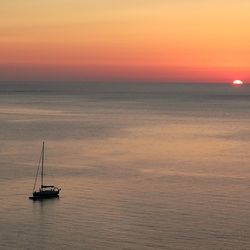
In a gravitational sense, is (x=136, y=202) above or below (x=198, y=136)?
below

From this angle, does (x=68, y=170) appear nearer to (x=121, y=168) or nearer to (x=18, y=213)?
(x=121, y=168)

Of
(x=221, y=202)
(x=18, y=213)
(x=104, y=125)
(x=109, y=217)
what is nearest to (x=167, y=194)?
(x=221, y=202)

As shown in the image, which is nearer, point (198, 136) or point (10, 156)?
point (10, 156)

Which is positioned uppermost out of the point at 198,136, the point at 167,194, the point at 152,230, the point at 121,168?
the point at 198,136

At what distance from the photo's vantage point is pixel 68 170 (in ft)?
272

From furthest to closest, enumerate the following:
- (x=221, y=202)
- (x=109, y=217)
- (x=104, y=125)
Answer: (x=104, y=125) < (x=221, y=202) < (x=109, y=217)

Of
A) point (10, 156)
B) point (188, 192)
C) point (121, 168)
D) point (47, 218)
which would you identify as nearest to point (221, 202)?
point (188, 192)

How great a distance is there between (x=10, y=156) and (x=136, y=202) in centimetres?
3955

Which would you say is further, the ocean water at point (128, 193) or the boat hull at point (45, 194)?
the boat hull at point (45, 194)

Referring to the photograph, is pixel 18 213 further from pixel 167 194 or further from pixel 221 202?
pixel 221 202

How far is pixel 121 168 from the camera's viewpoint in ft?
279

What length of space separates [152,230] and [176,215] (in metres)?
5.43

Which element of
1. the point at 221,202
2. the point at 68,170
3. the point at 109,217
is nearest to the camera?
the point at 109,217

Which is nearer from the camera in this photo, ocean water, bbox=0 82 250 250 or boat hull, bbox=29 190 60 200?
ocean water, bbox=0 82 250 250
